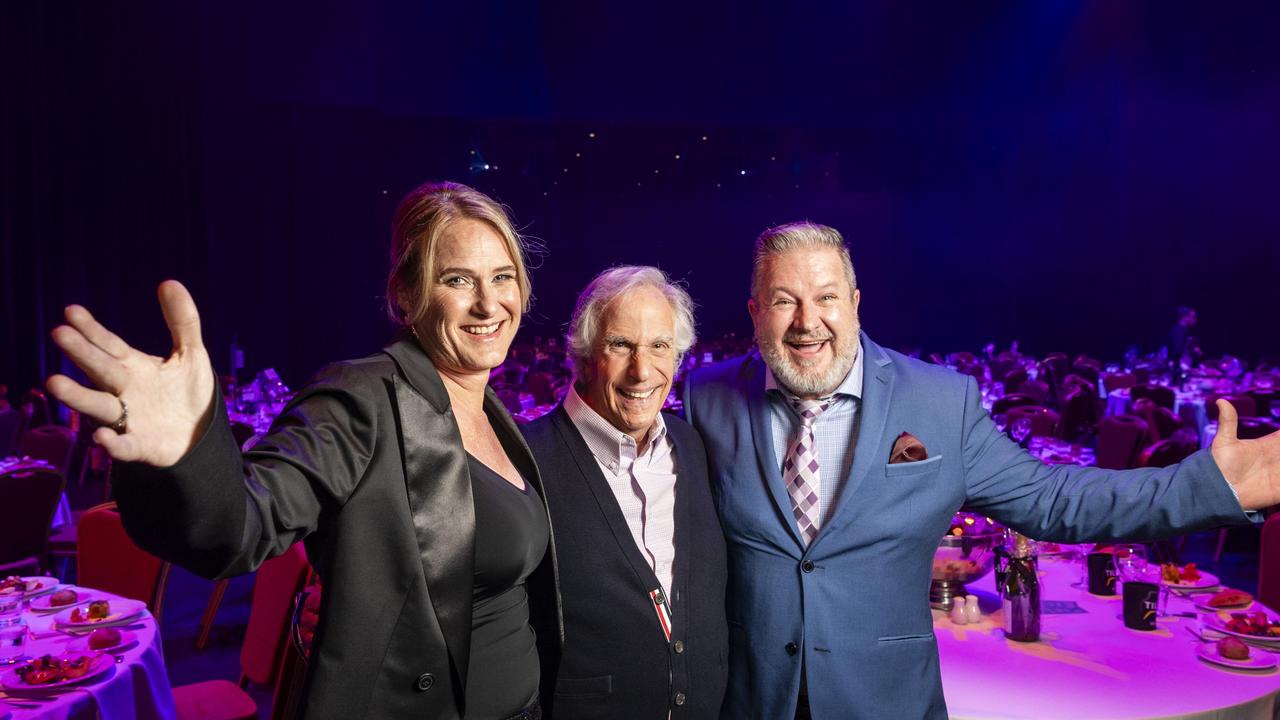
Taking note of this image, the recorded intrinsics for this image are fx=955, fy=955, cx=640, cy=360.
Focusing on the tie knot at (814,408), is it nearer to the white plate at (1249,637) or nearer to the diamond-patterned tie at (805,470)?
the diamond-patterned tie at (805,470)

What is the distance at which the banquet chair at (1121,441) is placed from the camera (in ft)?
19.8

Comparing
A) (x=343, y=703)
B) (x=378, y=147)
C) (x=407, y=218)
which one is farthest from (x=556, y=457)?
(x=378, y=147)

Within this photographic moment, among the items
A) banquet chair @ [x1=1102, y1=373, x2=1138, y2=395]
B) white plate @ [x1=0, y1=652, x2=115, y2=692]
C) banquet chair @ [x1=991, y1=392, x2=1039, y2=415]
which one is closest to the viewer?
white plate @ [x1=0, y1=652, x2=115, y2=692]

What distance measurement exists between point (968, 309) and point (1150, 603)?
14895 mm

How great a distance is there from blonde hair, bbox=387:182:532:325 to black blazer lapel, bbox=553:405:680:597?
407mm

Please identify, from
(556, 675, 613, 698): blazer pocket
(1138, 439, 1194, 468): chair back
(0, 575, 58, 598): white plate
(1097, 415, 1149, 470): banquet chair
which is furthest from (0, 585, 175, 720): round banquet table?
(1097, 415, 1149, 470): banquet chair

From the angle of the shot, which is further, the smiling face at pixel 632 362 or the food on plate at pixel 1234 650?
the food on plate at pixel 1234 650

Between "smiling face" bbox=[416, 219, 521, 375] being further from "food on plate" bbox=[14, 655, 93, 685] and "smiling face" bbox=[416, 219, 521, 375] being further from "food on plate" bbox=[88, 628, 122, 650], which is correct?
"food on plate" bbox=[88, 628, 122, 650]

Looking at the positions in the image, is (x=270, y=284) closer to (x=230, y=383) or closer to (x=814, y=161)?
(x=230, y=383)

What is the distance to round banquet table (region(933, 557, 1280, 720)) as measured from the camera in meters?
1.99

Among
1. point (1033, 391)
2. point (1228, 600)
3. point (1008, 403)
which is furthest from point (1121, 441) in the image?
point (1228, 600)

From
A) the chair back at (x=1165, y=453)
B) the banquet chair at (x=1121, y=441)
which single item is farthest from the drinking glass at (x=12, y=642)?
the banquet chair at (x=1121, y=441)

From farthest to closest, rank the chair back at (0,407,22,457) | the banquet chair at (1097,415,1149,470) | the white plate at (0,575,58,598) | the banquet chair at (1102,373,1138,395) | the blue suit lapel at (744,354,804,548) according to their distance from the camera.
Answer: the banquet chair at (1102,373,1138,395), the chair back at (0,407,22,457), the banquet chair at (1097,415,1149,470), the white plate at (0,575,58,598), the blue suit lapel at (744,354,804,548)

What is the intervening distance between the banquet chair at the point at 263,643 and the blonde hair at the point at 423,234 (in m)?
1.57
